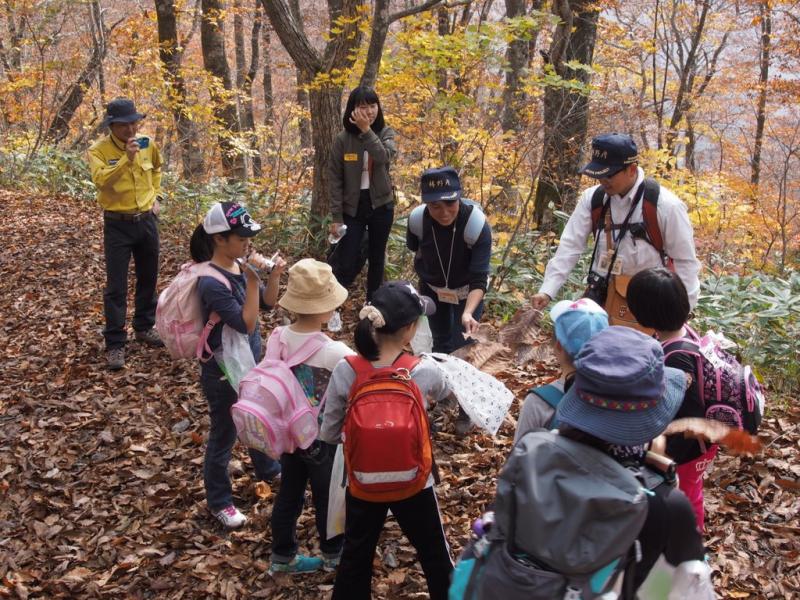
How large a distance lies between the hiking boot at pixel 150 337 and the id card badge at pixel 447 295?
10.3ft

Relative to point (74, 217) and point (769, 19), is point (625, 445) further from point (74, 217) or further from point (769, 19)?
point (769, 19)

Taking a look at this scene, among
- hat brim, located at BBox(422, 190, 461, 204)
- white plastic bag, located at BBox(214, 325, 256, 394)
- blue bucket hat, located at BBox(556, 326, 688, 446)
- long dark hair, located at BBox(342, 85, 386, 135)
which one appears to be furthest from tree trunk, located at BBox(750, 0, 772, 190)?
blue bucket hat, located at BBox(556, 326, 688, 446)

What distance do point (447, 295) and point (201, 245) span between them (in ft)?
5.32

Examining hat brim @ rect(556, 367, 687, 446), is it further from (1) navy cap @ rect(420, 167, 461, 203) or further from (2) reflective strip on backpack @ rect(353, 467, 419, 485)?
(1) navy cap @ rect(420, 167, 461, 203)

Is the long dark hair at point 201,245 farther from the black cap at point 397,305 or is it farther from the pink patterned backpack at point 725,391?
the pink patterned backpack at point 725,391

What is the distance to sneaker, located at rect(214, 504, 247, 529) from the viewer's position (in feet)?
12.0

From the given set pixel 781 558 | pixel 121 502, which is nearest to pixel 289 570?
pixel 121 502

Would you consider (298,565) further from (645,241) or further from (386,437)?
(645,241)

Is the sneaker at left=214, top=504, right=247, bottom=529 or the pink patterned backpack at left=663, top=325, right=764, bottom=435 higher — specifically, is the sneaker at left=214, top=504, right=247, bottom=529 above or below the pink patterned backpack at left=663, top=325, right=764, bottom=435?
below

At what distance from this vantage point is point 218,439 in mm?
3514

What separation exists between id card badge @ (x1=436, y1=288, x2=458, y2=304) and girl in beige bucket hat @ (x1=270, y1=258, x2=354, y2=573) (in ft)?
4.21

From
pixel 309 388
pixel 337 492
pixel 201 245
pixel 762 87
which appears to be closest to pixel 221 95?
pixel 201 245

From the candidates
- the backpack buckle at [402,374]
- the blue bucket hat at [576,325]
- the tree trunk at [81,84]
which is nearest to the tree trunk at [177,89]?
the tree trunk at [81,84]

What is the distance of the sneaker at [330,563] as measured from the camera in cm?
330
